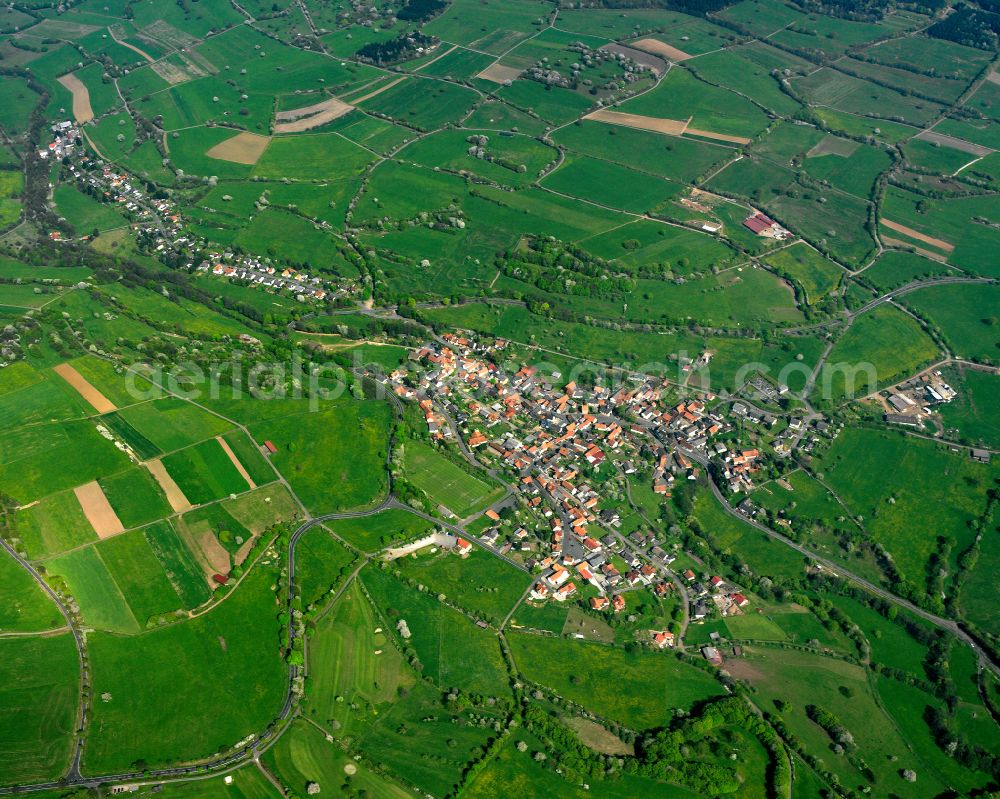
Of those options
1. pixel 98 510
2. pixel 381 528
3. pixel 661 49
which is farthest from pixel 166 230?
pixel 661 49

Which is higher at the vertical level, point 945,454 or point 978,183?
point 978,183

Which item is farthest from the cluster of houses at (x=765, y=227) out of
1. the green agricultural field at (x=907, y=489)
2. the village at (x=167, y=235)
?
the village at (x=167, y=235)

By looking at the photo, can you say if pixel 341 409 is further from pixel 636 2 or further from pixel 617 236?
pixel 636 2

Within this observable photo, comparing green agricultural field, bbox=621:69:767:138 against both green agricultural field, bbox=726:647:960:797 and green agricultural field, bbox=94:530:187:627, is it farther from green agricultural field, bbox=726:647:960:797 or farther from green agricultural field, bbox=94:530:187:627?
green agricultural field, bbox=94:530:187:627

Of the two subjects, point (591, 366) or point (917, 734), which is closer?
point (917, 734)

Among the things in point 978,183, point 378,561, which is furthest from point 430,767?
point 978,183

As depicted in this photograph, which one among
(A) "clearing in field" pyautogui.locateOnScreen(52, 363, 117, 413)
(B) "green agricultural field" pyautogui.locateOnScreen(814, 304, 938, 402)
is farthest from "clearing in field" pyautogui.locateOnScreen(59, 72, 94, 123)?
(B) "green agricultural field" pyautogui.locateOnScreen(814, 304, 938, 402)

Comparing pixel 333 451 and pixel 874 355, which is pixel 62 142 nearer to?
pixel 333 451
